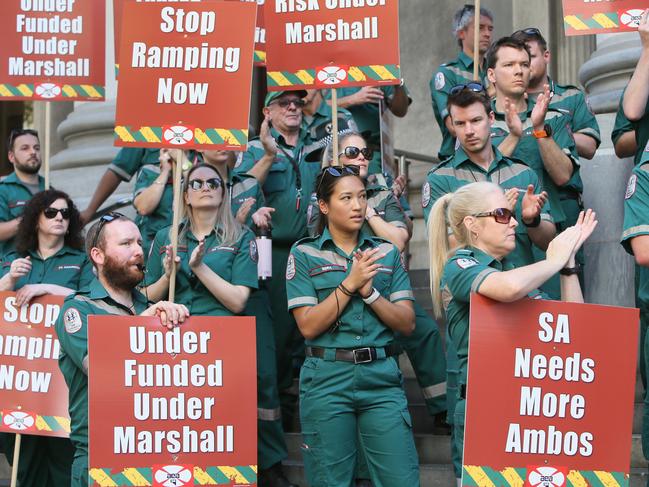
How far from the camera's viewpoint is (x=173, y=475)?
19.8 ft

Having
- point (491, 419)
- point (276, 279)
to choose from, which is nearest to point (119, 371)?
point (491, 419)

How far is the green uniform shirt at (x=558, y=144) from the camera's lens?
748 cm

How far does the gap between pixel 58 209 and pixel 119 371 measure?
215cm

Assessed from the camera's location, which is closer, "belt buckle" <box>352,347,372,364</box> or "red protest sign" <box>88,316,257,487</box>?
"red protest sign" <box>88,316,257,487</box>

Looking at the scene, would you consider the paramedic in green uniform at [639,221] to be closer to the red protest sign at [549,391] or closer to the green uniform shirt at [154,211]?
the red protest sign at [549,391]

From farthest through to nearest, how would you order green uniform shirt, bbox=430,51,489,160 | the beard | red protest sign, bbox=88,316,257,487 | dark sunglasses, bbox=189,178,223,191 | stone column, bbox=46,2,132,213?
stone column, bbox=46,2,132,213 → green uniform shirt, bbox=430,51,489,160 → dark sunglasses, bbox=189,178,223,191 → the beard → red protest sign, bbox=88,316,257,487

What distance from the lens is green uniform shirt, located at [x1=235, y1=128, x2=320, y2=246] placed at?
27.1 ft

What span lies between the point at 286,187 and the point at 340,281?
77.4 inches

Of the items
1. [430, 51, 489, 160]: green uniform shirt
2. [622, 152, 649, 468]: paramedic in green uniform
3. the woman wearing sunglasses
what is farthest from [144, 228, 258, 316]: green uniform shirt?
[622, 152, 649, 468]: paramedic in green uniform

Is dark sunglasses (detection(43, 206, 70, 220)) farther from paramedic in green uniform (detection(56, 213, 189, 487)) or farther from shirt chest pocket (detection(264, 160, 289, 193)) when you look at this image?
paramedic in green uniform (detection(56, 213, 189, 487))

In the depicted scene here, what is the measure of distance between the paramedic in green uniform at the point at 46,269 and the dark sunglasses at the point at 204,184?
95 cm

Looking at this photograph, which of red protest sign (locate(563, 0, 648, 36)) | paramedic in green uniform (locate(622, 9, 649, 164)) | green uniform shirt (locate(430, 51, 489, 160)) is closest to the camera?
paramedic in green uniform (locate(622, 9, 649, 164))

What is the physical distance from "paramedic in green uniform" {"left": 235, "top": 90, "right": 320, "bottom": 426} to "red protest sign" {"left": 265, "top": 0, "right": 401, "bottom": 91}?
547mm

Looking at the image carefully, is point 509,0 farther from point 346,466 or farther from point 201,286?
point 346,466
